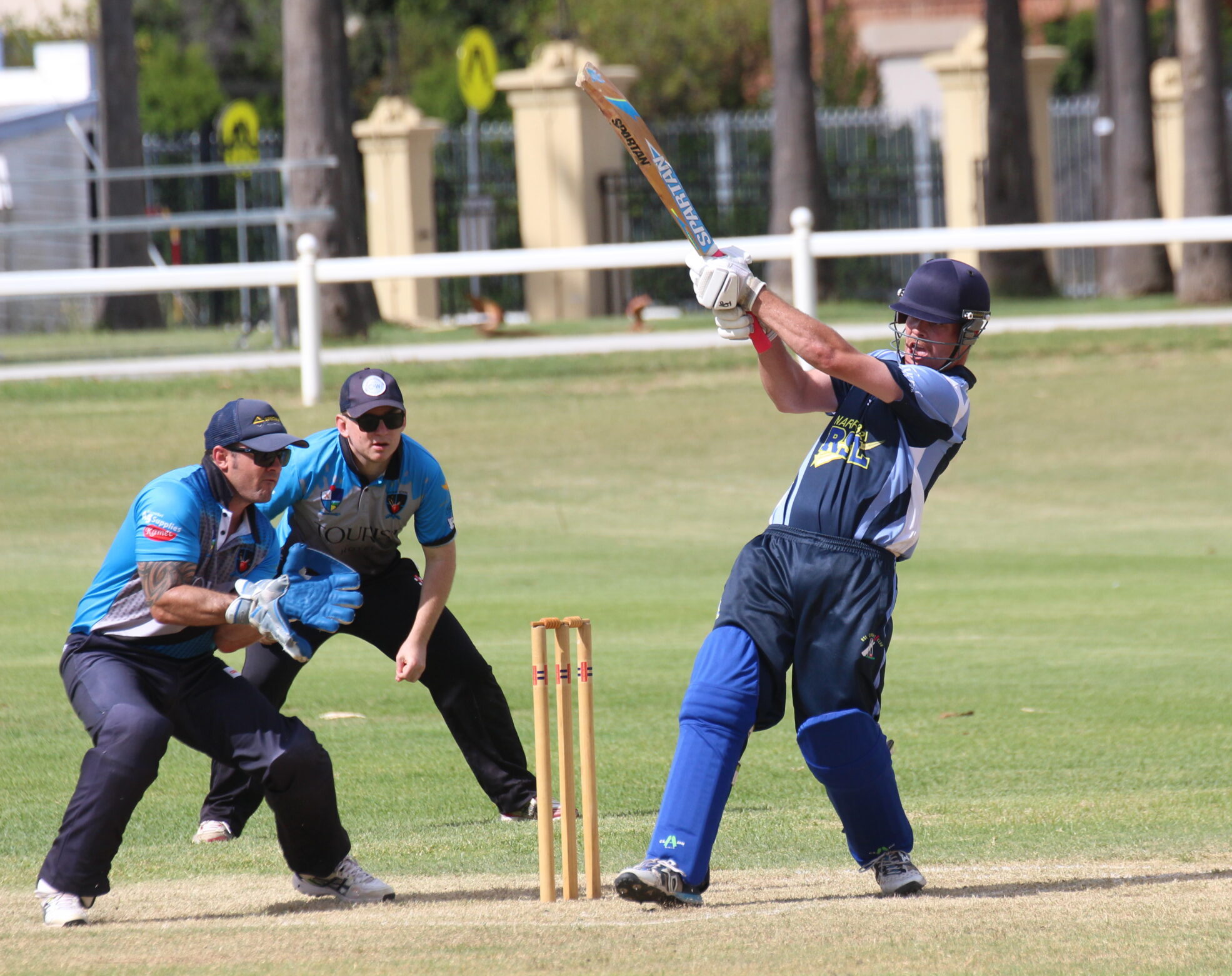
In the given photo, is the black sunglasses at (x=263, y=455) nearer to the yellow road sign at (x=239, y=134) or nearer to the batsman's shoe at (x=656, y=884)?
the batsman's shoe at (x=656, y=884)

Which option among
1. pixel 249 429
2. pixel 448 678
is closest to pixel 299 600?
pixel 249 429

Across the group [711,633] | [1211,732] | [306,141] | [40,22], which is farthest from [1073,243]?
[40,22]

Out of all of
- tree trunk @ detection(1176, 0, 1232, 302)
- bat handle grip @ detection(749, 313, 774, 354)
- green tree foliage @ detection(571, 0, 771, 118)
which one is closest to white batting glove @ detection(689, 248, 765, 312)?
bat handle grip @ detection(749, 313, 774, 354)

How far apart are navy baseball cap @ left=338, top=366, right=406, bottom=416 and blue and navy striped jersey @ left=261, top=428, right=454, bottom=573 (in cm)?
22

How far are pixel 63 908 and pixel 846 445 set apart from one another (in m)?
2.74

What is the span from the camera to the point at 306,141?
72.0ft

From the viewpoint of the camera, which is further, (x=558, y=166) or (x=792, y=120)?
(x=558, y=166)

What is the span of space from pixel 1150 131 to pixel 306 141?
13.6m

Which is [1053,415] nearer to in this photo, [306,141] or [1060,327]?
[1060,327]

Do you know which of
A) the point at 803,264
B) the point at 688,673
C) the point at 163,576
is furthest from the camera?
the point at 803,264

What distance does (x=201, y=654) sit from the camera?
6.09m

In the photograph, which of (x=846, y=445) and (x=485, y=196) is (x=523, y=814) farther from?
(x=485, y=196)

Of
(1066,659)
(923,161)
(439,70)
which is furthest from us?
(439,70)

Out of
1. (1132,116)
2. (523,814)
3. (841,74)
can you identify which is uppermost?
(841,74)
